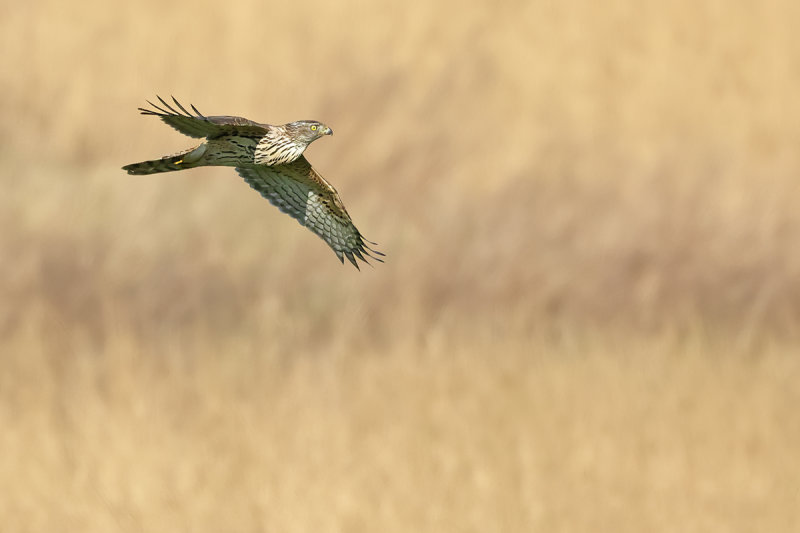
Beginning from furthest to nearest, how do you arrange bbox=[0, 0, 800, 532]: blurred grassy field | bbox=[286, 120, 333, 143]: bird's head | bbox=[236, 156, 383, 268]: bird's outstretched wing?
bbox=[0, 0, 800, 532]: blurred grassy field < bbox=[236, 156, 383, 268]: bird's outstretched wing < bbox=[286, 120, 333, 143]: bird's head

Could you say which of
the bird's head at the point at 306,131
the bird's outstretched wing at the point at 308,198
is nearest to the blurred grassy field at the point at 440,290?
the bird's outstretched wing at the point at 308,198

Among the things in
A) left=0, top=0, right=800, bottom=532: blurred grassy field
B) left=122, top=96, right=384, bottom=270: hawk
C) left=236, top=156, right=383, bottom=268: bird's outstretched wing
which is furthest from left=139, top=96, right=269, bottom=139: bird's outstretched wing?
left=0, top=0, right=800, bottom=532: blurred grassy field

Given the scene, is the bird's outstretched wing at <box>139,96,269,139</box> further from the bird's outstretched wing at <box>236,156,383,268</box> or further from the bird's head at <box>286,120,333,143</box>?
the bird's outstretched wing at <box>236,156,383,268</box>

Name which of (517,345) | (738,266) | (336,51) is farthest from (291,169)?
(738,266)

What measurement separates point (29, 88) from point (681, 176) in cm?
603

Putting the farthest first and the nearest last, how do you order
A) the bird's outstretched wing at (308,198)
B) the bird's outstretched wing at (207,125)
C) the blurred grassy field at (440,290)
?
the blurred grassy field at (440,290) < the bird's outstretched wing at (308,198) < the bird's outstretched wing at (207,125)

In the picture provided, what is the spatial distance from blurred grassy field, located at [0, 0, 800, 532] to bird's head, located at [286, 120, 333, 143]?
872cm

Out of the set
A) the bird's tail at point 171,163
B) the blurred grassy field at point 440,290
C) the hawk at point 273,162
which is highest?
the blurred grassy field at point 440,290

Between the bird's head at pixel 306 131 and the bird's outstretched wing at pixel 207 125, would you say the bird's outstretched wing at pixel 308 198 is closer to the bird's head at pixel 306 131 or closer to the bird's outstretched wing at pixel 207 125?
the bird's head at pixel 306 131

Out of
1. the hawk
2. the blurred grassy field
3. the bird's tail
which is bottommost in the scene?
the bird's tail

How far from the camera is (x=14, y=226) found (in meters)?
13.0

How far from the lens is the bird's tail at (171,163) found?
3.49m

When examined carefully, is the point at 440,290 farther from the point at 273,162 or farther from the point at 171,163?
the point at 171,163

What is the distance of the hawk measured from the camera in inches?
135
